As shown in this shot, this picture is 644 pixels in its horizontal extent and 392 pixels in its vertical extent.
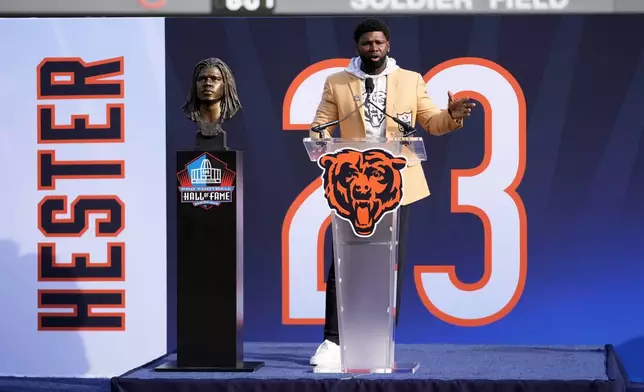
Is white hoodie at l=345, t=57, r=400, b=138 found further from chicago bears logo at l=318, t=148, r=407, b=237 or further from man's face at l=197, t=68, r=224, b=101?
man's face at l=197, t=68, r=224, b=101

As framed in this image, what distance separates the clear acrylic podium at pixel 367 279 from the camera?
4.06m

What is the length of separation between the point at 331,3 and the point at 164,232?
1.39 m

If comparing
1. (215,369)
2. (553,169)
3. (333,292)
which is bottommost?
(215,369)

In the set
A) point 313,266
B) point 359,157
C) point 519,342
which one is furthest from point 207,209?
point 519,342

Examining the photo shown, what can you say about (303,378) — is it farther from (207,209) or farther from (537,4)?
(537,4)

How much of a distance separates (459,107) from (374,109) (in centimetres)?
43

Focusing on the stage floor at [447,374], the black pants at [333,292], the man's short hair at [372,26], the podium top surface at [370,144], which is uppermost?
the man's short hair at [372,26]

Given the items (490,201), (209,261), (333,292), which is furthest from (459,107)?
(490,201)

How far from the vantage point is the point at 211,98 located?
14.3 feet

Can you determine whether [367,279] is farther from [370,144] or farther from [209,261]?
[209,261]

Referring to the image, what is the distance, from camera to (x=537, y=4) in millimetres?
5609

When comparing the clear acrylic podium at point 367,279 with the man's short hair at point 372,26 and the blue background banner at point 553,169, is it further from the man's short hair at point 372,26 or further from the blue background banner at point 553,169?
the blue background banner at point 553,169

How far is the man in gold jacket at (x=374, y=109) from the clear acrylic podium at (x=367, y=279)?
0.26 m

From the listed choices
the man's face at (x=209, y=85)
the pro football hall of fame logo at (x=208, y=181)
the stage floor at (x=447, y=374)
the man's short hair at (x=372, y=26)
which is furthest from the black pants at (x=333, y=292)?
the man's face at (x=209, y=85)
